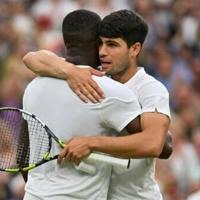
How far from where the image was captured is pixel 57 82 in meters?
6.66

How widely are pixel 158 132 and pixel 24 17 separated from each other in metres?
9.22

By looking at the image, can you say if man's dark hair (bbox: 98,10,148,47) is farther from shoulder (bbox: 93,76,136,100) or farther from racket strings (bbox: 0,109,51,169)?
racket strings (bbox: 0,109,51,169)

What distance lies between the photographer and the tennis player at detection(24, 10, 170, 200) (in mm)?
6527

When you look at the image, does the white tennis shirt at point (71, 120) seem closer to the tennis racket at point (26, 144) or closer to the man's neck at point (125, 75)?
the tennis racket at point (26, 144)

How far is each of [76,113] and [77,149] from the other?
0.69 ft

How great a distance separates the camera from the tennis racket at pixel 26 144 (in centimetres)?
662

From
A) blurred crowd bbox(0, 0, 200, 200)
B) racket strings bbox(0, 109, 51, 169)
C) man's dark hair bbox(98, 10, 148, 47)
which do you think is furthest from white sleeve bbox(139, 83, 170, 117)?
blurred crowd bbox(0, 0, 200, 200)

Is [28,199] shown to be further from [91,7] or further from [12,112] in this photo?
[91,7]

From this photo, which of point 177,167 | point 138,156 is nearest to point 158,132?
point 138,156

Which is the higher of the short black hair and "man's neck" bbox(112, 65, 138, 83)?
the short black hair

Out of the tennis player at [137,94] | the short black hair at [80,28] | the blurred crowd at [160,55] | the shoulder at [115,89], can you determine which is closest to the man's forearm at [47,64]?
the tennis player at [137,94]

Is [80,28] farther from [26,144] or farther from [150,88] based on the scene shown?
[26,144]

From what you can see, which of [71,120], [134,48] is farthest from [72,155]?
[134,48]

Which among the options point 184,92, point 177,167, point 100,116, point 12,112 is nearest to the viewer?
point 100,116
